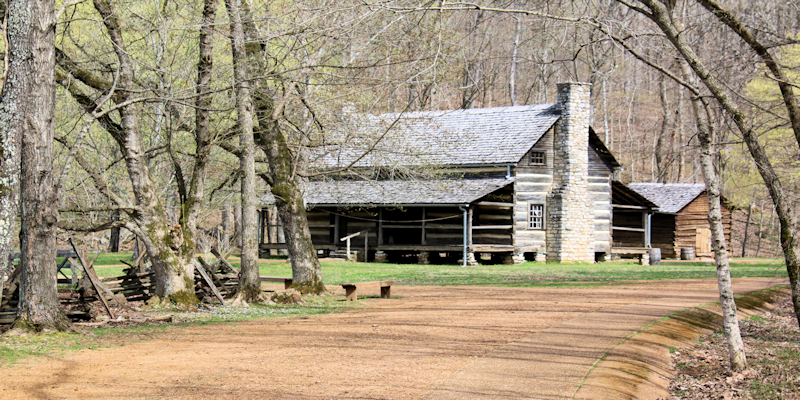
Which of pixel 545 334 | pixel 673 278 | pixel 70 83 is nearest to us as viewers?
pixel 545 334

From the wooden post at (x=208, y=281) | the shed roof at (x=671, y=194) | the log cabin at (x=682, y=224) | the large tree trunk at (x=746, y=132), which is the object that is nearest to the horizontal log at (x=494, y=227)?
the shed roof at (x=671, y=194)

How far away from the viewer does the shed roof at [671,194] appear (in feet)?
126

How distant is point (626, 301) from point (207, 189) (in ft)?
37.9

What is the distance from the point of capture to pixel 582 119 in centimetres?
3105

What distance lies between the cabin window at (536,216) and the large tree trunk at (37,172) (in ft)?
76.8

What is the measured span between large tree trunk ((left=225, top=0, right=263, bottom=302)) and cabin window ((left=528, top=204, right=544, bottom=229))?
1834 centimetres

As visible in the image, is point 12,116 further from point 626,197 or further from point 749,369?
point 626,197

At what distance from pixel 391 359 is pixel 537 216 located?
23.0 metres

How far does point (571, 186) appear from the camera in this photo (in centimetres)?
3059

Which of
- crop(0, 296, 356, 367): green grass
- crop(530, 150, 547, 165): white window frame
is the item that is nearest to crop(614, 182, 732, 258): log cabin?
crop(530, 150, 547, 165): white window frame

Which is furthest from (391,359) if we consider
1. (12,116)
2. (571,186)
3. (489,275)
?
(571,186)

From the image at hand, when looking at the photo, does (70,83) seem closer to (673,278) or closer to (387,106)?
(387,106)

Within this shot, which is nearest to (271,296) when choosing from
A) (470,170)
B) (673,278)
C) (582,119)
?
(673,278)

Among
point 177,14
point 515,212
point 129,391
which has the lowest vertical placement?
point 129,391
